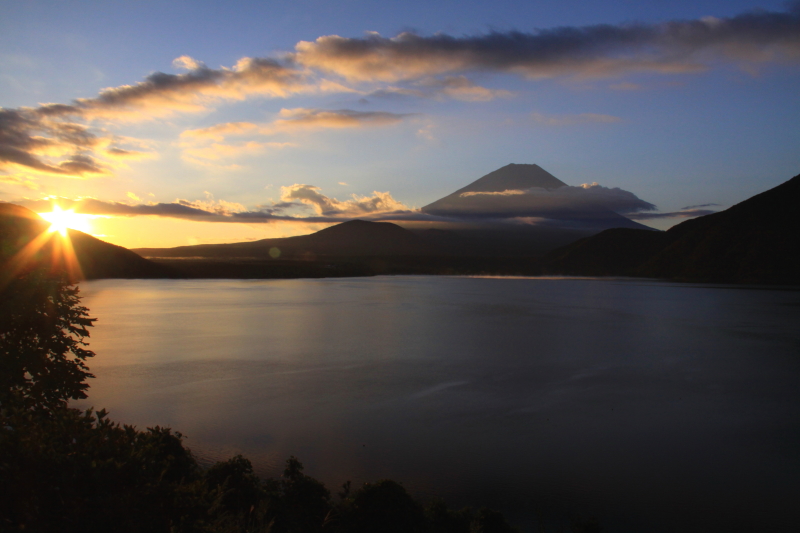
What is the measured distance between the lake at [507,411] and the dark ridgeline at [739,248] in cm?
6729

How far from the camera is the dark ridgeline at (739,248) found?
7862 centimetres

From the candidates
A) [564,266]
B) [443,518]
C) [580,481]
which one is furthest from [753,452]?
[564,266]

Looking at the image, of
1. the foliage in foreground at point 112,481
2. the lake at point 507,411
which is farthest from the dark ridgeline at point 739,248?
the foliage in foreground at point 112,481

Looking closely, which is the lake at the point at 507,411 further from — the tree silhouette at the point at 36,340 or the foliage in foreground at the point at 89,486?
the foliage in foreground at the point at 89,486

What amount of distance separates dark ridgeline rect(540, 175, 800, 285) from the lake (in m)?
67.3

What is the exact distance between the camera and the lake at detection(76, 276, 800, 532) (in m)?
7.02

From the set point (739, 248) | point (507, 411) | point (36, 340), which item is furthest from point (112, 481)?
point (739, 248)

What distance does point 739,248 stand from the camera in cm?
8569

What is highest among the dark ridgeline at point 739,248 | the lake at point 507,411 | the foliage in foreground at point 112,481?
the dark ridgeline at point 739,248

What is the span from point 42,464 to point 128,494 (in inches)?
25.9

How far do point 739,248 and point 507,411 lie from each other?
9244 centimetres

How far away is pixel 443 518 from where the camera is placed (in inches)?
225

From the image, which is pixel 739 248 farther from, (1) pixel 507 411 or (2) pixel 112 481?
(2) pixel 112 481

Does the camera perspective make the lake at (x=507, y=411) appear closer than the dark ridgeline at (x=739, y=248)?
Yes
